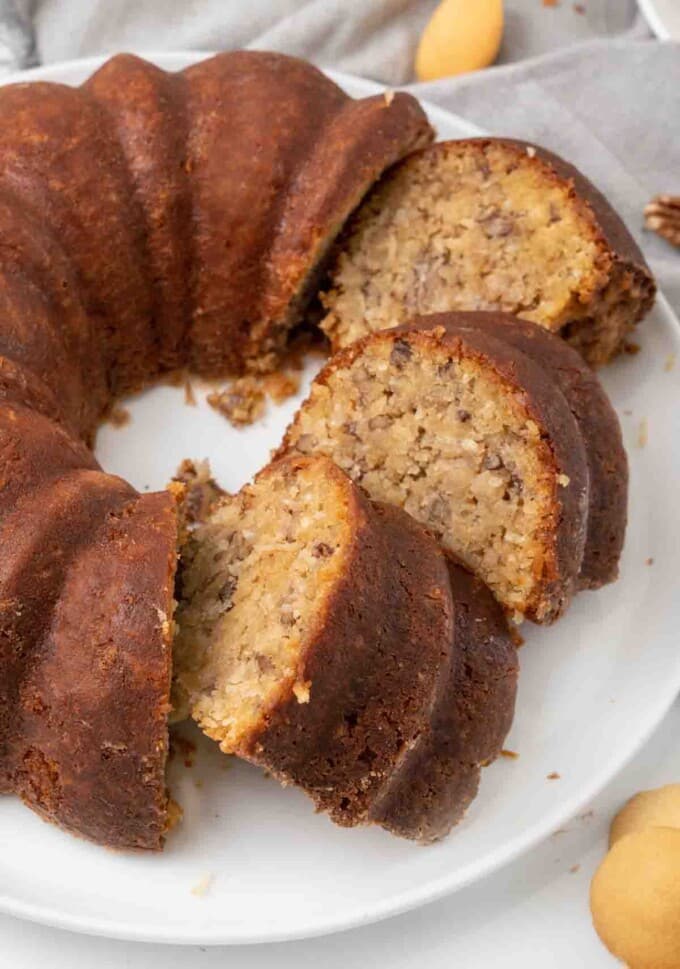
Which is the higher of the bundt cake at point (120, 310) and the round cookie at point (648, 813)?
the bundt cake at point (120, 310)

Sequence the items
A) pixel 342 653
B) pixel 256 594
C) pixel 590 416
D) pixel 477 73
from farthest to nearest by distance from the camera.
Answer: pixel 477 73 → pixel 590 416 → pixel 256 594 → pixel 342 653

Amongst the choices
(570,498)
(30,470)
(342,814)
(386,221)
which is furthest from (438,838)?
(386,221)

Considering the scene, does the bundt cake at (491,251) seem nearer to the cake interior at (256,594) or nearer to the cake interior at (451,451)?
the cake interior at (451,451)

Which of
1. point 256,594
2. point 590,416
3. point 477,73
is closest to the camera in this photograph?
point 256,594

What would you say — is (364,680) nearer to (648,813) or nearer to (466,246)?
(648,813)

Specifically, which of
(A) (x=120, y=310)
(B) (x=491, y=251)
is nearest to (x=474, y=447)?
(B) (x=491, y=251)

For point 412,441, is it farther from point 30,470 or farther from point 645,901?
point 645,901

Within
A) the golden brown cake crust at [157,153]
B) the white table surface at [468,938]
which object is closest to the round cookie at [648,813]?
the white table surface at [468,938]

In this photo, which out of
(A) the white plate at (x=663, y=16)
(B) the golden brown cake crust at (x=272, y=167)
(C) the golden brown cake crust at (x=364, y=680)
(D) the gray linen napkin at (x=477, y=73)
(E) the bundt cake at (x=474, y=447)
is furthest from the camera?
(A) the white plate at (x=663, y=16)

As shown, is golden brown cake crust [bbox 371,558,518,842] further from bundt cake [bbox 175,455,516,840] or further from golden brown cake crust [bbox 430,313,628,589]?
golden brown cake crust [bbox 430,313,628,589]
